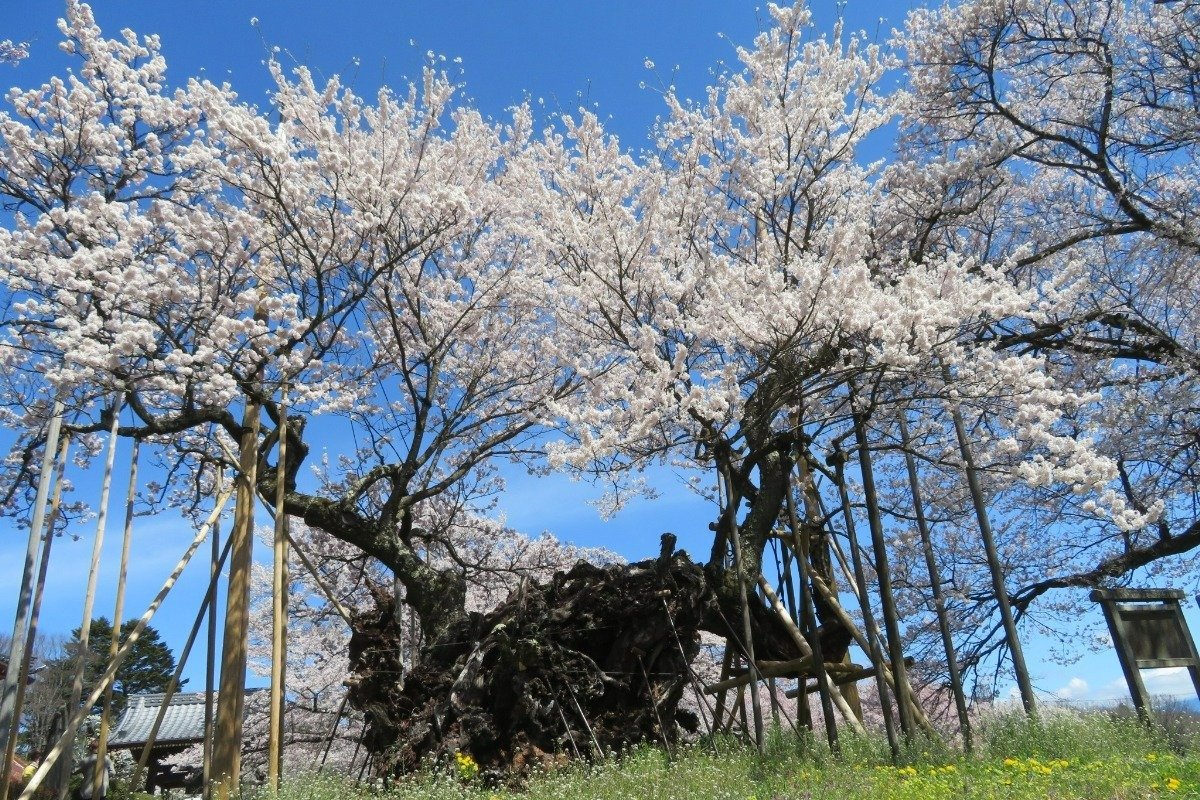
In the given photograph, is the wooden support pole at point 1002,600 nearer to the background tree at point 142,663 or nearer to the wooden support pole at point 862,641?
the wooden support pole at point 862,641

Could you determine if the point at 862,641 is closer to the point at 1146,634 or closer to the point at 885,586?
the point at 885,586

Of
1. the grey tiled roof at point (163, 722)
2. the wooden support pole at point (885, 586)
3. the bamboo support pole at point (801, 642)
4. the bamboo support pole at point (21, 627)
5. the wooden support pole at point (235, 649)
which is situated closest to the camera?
the bamboo support pole at point (21, 627)

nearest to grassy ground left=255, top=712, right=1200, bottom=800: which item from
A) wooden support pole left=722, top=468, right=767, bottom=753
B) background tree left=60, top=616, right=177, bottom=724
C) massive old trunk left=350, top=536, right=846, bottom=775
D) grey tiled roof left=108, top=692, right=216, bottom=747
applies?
wooden support pole left=722, top=468, right=767, bottom=753

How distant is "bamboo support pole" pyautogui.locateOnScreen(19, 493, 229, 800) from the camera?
5203 millimetres

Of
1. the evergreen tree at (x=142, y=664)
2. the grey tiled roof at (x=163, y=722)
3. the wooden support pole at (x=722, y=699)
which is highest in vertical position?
the evergreen tree at (x=142, y=664)

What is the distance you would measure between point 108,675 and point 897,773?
221 inches

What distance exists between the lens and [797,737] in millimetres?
6918

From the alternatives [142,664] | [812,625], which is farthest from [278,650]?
[142,664]

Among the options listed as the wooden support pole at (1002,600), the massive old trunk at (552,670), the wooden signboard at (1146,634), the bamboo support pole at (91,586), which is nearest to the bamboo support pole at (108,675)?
the bamboo support pole at (91,586)

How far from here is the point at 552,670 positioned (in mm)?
7582

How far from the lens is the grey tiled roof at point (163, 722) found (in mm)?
21328

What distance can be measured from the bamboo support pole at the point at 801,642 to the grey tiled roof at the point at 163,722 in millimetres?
18396

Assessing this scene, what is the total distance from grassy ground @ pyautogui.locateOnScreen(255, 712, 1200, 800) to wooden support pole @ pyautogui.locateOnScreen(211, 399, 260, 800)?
499 mm

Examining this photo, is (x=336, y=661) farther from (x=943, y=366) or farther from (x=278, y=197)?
(x=943, y=366)
